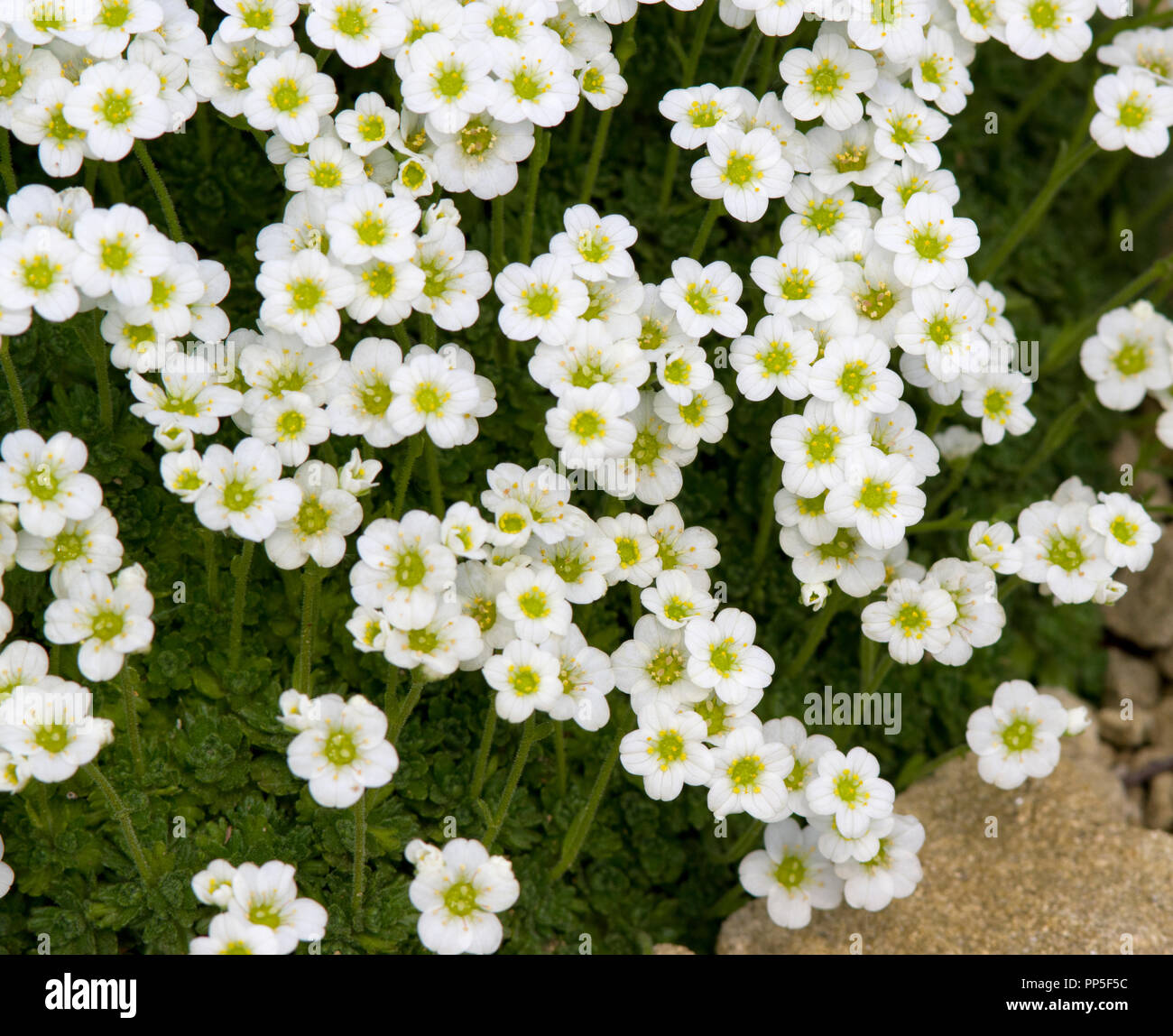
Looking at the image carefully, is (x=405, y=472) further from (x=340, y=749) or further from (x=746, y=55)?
(x=746, y=55)

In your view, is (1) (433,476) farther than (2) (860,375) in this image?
Yes

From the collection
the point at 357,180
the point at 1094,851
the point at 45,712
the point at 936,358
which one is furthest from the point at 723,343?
the point at 45,712

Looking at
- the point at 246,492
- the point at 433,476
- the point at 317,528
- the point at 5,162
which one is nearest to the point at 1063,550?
Answer: the point at 433,476

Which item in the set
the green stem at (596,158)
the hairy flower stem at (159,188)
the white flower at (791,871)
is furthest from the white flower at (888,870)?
the hairy flower stem at (159,188)

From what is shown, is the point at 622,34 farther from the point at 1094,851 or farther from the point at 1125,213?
the point at 1094,851

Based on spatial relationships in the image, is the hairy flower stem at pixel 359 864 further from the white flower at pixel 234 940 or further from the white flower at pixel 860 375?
the white flower at pixel 860 375

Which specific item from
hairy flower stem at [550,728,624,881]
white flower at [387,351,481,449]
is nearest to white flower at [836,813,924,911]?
hairy flower stem at [550,728,624,881]

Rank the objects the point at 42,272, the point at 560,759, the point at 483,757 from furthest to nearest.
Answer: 1. the point at 560,759
2. the point at 483,757
3. the point at 42,272
